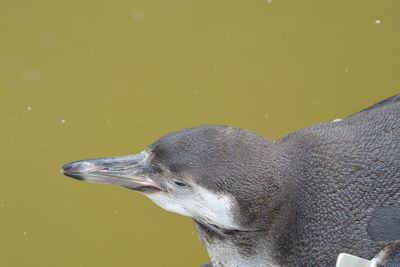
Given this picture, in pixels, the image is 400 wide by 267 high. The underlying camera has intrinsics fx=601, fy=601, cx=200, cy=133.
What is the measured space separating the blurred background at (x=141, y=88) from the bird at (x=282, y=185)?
1327 millimetres

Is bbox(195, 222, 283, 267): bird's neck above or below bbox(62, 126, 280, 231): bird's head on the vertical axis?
below

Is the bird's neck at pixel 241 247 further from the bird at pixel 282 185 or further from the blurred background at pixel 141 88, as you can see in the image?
the blurred background at pixel 141 88

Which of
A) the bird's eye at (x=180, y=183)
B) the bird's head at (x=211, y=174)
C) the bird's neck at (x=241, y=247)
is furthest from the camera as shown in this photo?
the bird's neck at (x=241, y=247)

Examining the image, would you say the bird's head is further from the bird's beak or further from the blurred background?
the blurred background

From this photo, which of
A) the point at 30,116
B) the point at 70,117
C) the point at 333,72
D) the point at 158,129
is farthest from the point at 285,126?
the point at 30,116

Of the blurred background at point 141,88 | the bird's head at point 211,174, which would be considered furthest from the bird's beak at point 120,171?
the blurred background at point 141,88

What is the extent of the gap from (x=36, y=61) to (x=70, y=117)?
1.51ft

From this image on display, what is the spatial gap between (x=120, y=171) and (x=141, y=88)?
1664 millimetres

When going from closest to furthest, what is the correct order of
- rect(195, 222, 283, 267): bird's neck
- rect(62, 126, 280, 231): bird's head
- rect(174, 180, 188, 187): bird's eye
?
rect(62, 126, 280, 231): bird's head, rect(174, 180, 188, 187): bird's eye, rect(195, 222, 283, 267): bird's neck

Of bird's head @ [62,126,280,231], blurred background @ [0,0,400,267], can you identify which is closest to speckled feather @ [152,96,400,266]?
bird's head @ [62,126,280,231]

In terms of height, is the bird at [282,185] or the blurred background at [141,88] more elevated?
the blurred background at [141,88]

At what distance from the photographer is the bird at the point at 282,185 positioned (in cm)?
223

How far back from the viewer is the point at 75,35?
161 inches

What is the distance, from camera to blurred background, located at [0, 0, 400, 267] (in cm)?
376
